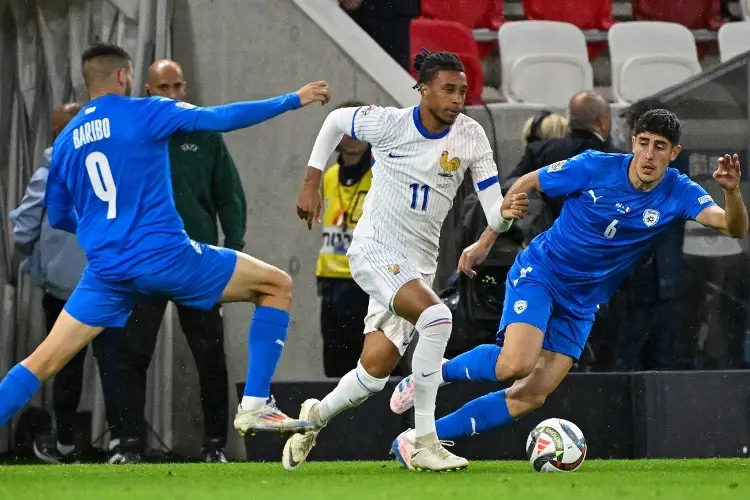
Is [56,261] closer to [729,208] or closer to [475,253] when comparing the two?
[475,253]

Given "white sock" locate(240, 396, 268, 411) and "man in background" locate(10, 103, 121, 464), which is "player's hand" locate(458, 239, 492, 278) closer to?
"white sock" locate(240, 396, 268, 411)

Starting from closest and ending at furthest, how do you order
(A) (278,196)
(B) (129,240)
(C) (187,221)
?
(B) (129,240)
(C) (187,221)
(A) (278,196)

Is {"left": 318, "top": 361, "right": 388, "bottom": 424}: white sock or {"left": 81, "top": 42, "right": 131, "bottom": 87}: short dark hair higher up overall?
{"left": 81, "top": 42, "right": 131, "bottom": 87}: short dark hair

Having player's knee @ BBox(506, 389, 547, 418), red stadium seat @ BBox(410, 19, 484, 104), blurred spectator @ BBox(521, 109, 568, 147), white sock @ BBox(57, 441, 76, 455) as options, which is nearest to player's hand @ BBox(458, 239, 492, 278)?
player's knee @ BBox(506, 389, 547, 418)

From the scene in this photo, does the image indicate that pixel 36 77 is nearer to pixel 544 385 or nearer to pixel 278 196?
pixel 278 196

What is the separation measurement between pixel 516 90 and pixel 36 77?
155 inches

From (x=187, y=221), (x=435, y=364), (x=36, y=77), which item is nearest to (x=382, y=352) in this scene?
(x=435, y=364)

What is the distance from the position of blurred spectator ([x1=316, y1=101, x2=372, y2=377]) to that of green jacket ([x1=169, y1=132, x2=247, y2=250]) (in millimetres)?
557

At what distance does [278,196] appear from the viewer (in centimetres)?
930

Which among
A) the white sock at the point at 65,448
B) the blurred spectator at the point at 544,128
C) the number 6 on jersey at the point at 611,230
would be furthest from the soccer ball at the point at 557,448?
the white sock at the point at 65,448

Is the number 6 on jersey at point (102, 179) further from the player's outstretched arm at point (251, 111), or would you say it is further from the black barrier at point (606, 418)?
the black barrier at point (606, 418)

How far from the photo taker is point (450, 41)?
11250 mm

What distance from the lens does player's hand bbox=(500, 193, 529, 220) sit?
648cm

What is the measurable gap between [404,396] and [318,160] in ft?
4.33
